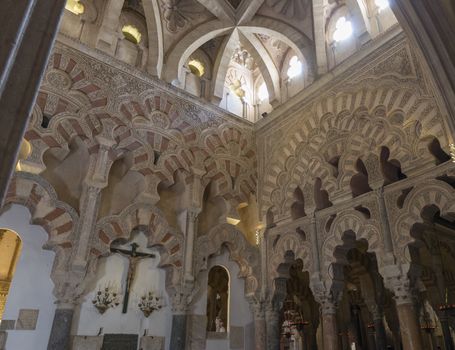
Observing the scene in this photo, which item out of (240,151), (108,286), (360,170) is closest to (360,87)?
(360,170)

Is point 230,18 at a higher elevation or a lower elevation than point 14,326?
higher

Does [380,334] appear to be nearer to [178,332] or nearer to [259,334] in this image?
[259,334]

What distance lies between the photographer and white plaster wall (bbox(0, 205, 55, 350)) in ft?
19.0

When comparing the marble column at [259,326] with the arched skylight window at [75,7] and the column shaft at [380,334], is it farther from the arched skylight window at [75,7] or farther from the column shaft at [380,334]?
the arched skylight window at [75,7]

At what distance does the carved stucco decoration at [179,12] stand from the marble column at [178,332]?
6.73 metres

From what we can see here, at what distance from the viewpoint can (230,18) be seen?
30.3 ft

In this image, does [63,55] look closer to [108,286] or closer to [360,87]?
[108,286]

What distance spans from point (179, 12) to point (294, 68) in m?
3.28

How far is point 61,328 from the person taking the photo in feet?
18.9

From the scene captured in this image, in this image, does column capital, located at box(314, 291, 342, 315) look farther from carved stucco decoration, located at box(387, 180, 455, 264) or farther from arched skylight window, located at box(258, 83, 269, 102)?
arched skylight window, located at box(258, 83, 269, 102)

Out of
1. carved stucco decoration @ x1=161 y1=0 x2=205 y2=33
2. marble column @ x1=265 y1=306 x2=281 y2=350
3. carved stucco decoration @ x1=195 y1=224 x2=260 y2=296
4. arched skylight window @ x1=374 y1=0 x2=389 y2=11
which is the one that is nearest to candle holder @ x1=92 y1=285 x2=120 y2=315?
carved stucco decoration @ x1=195 y1=224 x2=260 y2=296

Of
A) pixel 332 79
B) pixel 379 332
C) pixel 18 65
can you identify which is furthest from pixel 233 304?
pixel 18 65

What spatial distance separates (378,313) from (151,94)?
7.95 meters

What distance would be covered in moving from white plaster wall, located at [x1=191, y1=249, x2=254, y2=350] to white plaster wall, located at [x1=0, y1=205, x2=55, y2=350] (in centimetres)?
284
